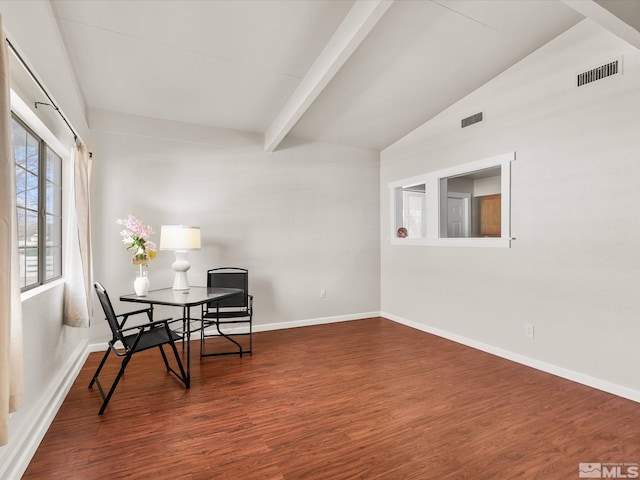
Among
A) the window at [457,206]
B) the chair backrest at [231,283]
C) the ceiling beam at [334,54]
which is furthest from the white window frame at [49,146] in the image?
the window at [457,206]

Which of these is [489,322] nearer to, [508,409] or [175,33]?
[508,409]

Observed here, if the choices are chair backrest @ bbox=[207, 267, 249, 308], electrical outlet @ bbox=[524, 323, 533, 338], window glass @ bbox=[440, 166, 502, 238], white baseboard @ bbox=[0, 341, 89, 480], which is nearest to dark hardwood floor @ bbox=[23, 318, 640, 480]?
white baseboard @ bbox=[0, 341, 89, 480]

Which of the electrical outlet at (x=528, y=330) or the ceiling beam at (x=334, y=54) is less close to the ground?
the ceiling beam at (x=334, y=54)

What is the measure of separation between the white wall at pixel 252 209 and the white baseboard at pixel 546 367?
1.46 meters

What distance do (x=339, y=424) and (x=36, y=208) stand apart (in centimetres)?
277

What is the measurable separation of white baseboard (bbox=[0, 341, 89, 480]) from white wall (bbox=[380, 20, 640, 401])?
3.91 metres

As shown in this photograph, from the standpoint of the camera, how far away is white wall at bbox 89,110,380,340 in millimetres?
3848

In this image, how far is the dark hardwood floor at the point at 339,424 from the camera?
1.85m

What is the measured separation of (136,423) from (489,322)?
342 cm

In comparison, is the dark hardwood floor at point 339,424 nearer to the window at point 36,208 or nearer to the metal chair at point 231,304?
the metal chair at point 231,304

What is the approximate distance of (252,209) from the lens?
4.56m

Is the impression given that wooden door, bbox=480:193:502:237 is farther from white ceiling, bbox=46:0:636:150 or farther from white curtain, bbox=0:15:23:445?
white curtain, bbox=0:15:23:445

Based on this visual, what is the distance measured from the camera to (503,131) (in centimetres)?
357

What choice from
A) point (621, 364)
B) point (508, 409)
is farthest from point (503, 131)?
point (508, 409)
